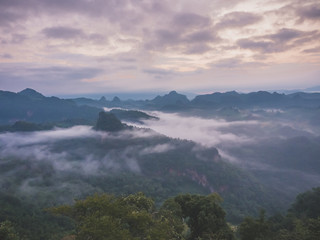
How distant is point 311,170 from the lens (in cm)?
15625

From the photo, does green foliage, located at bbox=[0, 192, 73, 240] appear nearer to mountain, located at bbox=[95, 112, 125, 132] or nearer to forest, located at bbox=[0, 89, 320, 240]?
forest, located at bbox=[0, 89, 320, 240]

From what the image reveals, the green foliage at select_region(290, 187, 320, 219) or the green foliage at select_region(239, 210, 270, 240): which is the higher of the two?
the green foliage at select_region(239, 210, 270, 240)

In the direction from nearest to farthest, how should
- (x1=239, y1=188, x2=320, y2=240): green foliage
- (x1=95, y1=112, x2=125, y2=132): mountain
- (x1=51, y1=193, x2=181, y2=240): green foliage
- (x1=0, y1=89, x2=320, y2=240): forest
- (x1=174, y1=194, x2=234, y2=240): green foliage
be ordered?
(x1=51, y1=193, x2=181, y2=240): green foliage, (x1=239, y1=188, x2=320, y2=240): green foliage, (x1=0, y1=89, x2=320, y2=240): forest, (x1=174, y1=194, x2=234, y2=240): green foliage, (x1=95, y1=112, x2=125, y2=132): mountain

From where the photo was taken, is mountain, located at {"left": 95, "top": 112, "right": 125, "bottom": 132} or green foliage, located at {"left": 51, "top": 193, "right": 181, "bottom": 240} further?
mountain, located at {"left": 95, "top": 112, "right": 125, "bottom": 132}

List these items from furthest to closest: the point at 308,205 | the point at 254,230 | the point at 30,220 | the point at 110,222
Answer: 1. the point at 30,220
2. the point at 308,205
3. the point at 254,230
4. the point at 110,222

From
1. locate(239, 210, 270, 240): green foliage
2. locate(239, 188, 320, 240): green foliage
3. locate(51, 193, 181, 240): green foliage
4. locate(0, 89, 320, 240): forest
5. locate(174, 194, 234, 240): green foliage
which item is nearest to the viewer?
locate(51, 193, 181, 240): green foliage

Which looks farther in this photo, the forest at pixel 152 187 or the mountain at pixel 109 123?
the mountain at pixel 109 123

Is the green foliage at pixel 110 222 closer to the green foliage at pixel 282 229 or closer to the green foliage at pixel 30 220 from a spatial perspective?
the green foliage at pixel 282 229

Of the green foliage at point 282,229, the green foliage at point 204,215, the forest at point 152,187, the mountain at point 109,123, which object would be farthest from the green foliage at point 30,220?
the mountain at point 109,123

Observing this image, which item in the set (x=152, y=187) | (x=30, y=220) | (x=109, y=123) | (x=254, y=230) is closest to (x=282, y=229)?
(x=254, y=230)

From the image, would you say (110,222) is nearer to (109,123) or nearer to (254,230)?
(254,230)

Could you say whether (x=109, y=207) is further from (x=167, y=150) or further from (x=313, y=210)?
(x=167, y=150)

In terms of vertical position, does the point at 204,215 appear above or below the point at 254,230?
above

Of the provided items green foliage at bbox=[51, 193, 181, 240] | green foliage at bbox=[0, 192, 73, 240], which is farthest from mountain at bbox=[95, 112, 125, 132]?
green foliage at bbox=[51, 193, 181, 240]
